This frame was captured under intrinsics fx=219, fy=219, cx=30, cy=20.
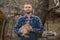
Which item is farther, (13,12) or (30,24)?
(13,12)

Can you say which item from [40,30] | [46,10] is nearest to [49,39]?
[46,10]

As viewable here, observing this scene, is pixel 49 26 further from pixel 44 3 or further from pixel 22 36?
pixel 22 36

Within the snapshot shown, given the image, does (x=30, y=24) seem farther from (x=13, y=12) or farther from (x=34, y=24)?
(x=13, y=12)

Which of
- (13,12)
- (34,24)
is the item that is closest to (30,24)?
(34,24)

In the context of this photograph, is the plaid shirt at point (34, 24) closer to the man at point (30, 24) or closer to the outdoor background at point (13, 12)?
the man at point (30, 24)

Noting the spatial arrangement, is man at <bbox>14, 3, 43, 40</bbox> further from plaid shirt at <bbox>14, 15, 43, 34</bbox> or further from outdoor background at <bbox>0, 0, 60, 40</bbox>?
outdoor background at <bbox>0, 0, 60, 40</bbox>

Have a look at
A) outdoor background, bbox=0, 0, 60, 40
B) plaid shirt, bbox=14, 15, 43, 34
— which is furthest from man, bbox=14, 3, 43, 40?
outdoor background, bbox=0, 0, 60, 40

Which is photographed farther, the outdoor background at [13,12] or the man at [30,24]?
the outdoor background at [13,12]

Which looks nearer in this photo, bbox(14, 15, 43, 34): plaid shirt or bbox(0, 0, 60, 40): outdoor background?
bbox(14, 15, 43, 34): plaid shirt

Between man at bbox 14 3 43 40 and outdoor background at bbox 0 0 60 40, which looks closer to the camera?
man at bbox 14 3 43 40

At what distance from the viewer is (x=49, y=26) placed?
709 centimetres

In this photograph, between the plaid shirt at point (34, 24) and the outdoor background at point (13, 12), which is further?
the outdoor background at point (13, 12)

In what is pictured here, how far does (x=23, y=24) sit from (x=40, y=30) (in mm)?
232

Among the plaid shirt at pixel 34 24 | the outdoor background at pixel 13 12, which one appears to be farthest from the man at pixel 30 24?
the outdoor background at pixel 13 12
